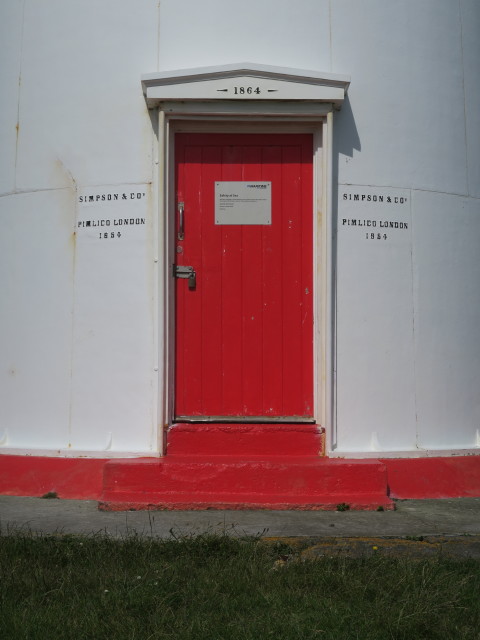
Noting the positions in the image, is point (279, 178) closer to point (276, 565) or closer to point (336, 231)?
point (336, 231)

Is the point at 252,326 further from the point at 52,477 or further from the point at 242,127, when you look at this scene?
the point at 52,477

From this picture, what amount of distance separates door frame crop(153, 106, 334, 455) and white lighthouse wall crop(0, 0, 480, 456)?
10cm

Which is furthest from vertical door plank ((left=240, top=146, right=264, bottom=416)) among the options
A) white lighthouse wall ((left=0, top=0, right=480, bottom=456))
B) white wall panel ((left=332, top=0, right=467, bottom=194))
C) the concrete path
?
the concrete path

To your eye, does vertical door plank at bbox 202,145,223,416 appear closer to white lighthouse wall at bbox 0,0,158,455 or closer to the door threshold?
the door threshold

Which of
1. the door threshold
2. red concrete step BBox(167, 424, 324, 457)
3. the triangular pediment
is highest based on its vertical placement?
the triangular pediment

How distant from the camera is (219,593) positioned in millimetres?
3713

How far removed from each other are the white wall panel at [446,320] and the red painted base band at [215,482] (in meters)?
0.27

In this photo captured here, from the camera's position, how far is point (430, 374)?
20.9 ft

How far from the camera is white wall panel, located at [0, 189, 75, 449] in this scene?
632 cm

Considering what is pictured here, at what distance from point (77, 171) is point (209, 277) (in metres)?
1.34

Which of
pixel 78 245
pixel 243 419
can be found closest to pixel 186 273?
pixel 78 245

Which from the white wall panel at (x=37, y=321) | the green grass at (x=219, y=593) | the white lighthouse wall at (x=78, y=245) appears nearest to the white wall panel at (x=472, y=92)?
the white lighthouse wall at (x=78, y=245)

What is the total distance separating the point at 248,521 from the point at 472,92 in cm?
404

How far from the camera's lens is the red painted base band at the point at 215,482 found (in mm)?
5637
